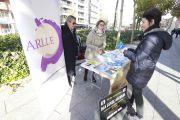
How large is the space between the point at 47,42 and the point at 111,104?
1.58 meters

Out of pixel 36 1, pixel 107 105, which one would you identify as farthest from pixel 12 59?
pixel 107 105

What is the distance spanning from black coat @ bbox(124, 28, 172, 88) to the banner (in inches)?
55.0

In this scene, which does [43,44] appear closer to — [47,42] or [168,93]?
[47,42]

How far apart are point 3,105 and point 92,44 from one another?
8.99 ft

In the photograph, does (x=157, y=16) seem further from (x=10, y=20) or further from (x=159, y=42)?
(x=10, y=20)

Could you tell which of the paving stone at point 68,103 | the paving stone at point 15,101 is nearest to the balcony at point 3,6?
the paving stone at point 15,101

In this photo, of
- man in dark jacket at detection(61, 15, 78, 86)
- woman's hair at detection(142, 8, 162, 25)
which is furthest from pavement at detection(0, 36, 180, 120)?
woman's hair at detection(142, 8, 162, 25)

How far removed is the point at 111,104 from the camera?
165 cm

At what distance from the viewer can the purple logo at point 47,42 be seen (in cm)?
135

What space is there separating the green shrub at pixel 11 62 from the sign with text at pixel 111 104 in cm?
272

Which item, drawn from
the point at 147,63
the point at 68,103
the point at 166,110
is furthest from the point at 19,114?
the point at 166,110

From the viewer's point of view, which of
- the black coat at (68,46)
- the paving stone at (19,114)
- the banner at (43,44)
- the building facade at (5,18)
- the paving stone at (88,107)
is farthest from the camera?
the building facade at (5,18)

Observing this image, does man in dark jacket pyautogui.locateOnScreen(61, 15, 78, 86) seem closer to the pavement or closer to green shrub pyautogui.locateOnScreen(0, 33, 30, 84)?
the pavement

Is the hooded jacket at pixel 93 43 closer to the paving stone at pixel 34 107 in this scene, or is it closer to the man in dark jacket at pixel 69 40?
the man in dark jacket at pixel 69 40
